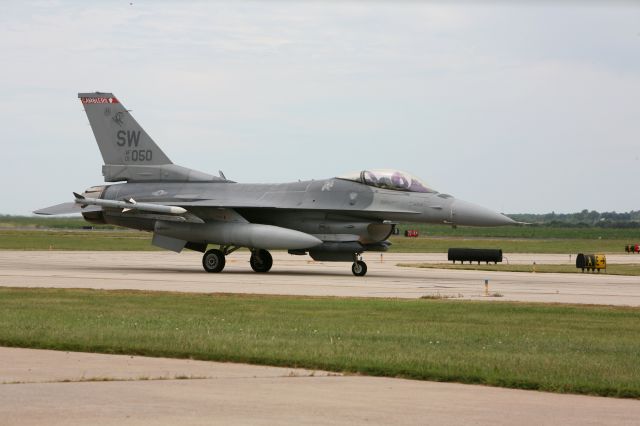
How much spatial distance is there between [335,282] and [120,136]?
36.0 feet

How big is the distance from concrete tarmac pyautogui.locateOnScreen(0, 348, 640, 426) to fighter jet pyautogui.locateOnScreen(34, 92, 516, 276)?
65.7 ft

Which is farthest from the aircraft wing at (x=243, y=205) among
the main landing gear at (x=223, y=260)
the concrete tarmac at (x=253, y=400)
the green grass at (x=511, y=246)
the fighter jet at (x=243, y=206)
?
the green grass at (x=511, y=246)

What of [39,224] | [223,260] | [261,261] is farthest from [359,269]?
[39,224]

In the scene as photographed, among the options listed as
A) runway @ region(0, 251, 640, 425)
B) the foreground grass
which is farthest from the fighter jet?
runway @ region(0, 251, 640, 425)

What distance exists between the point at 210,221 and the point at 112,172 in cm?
478

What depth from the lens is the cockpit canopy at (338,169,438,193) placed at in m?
31.3

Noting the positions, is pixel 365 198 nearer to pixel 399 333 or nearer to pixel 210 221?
pixel 210 221

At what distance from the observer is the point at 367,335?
47.2 feet

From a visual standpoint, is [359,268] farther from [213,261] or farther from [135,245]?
[135,245]

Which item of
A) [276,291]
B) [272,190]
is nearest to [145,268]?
[272,190]

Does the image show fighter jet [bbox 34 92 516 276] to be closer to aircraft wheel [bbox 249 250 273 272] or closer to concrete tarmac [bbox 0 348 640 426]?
aircraft wheel [bbox 249 250 273 272]

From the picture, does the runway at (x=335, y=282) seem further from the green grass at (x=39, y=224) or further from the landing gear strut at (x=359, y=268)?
the green grass at (x=39, y=224)

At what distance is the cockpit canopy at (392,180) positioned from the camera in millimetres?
31344

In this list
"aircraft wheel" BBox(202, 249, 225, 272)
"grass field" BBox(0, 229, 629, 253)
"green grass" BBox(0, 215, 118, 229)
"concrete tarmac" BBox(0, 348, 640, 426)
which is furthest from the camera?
"green grass" BBox(0, 215, 118, 229)
